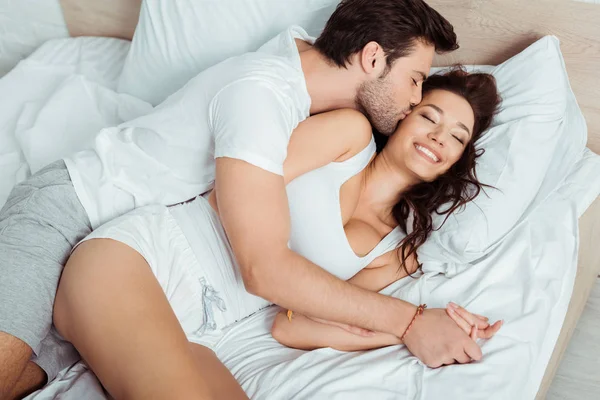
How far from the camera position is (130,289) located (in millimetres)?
1147

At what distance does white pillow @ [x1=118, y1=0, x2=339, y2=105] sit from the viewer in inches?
67.1

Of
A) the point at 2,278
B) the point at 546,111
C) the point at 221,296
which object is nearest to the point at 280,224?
the point at 221,296

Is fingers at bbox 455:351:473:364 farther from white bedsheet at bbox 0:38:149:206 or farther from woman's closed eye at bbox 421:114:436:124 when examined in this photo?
white bedsheet at bbox 0:38:149:206

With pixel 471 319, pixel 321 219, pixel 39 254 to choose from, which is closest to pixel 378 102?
pixel 321 219

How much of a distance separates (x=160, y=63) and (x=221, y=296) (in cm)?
85

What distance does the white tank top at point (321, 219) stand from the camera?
1.32 meters

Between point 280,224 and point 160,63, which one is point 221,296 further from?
point 160,63

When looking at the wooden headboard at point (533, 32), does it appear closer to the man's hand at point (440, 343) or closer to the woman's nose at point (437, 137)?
the woman's nose at point (437, 137)

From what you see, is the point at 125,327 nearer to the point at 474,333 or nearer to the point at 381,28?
the point at 474,333

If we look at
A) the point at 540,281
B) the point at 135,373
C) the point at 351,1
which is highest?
the point at 351,1

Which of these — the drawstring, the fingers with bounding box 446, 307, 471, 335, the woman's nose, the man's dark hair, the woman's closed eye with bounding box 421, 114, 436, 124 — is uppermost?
the man's dark hair

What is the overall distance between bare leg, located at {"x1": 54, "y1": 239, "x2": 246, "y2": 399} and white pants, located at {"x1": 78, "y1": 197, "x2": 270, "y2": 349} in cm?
7

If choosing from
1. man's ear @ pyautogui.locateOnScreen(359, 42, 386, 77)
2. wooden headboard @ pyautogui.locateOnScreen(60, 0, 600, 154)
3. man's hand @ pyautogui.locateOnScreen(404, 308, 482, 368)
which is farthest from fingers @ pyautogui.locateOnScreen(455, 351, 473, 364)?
wooden headboard @ pyautogui.locateOnScreen(60, 0, 600, 154)

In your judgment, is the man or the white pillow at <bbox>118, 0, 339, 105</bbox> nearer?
the man
